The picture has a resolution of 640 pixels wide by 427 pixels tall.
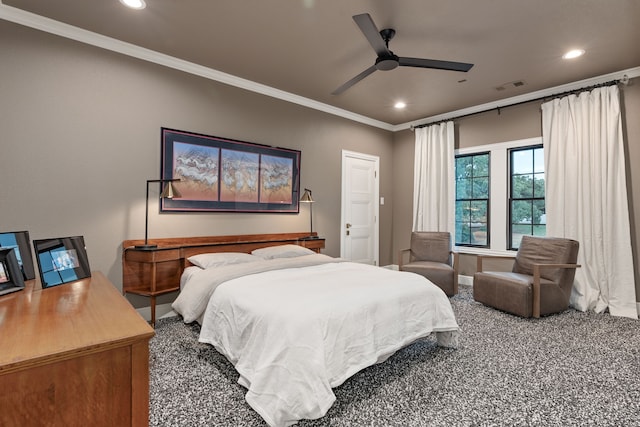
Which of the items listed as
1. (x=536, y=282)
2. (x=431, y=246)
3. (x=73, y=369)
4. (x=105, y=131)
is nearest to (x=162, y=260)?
(x=105, y=131)

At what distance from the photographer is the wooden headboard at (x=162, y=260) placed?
307cm

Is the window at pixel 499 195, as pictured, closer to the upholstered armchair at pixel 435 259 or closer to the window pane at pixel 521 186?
the window pane at pixel 521 186

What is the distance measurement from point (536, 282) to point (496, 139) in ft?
7.51

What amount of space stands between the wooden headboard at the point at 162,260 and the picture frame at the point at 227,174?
1.21ft

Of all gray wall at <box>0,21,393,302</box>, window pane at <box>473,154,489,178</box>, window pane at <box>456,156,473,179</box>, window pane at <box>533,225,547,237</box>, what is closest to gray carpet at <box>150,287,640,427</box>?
gray wall at <box>0,21,393,302</box>

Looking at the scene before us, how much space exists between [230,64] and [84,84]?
1.40 meters

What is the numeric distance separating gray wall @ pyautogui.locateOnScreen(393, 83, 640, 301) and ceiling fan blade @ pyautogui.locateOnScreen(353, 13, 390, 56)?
292 centimetres

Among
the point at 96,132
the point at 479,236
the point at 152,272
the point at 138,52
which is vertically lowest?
the point at 152,272

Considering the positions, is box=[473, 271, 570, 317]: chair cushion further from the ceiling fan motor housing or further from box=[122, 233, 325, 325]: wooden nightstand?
box=[122, 233, 325, 325]: wooden nightstand

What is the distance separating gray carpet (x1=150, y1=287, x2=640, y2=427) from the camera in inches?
70.1

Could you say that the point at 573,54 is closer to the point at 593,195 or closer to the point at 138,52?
the point at 593,195

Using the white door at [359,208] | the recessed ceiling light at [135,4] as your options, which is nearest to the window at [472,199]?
the white door at [359,208]

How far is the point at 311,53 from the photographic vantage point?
3285mm

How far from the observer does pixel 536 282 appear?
11.0 feet
